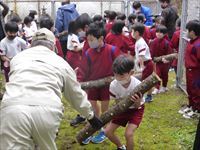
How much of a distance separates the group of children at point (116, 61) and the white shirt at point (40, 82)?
3.38 ft

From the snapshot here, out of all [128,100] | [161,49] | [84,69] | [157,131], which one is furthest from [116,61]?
[161,49]

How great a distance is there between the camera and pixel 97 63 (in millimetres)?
5293

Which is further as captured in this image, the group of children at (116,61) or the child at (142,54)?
the child at (142,54)

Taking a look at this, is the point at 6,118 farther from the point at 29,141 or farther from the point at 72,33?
the point at 72,33

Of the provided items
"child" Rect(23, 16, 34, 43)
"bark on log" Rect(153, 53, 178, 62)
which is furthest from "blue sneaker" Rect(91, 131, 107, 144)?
"child" Rect(23, 16, 34, 43)

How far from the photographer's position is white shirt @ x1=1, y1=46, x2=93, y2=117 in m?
3.01

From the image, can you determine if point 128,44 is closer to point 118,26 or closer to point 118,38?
point 118,38

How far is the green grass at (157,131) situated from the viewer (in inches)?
211

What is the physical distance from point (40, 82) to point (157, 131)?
3286 millimetres

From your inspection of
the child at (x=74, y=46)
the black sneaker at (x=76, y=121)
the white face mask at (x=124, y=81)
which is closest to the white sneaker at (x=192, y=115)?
the black sneaker at (x=76, y=121)

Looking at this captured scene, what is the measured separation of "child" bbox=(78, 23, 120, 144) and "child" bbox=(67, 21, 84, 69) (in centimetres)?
98

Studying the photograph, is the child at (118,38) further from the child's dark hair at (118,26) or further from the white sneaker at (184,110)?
the white sneaker at (184,110)

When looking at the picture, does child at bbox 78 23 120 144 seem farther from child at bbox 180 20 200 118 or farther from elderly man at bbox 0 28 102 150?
elderly man at bbox 0 28 102 150

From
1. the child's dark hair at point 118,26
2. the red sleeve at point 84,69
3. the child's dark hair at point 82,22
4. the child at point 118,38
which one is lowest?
the red sleeve at point 84,69
